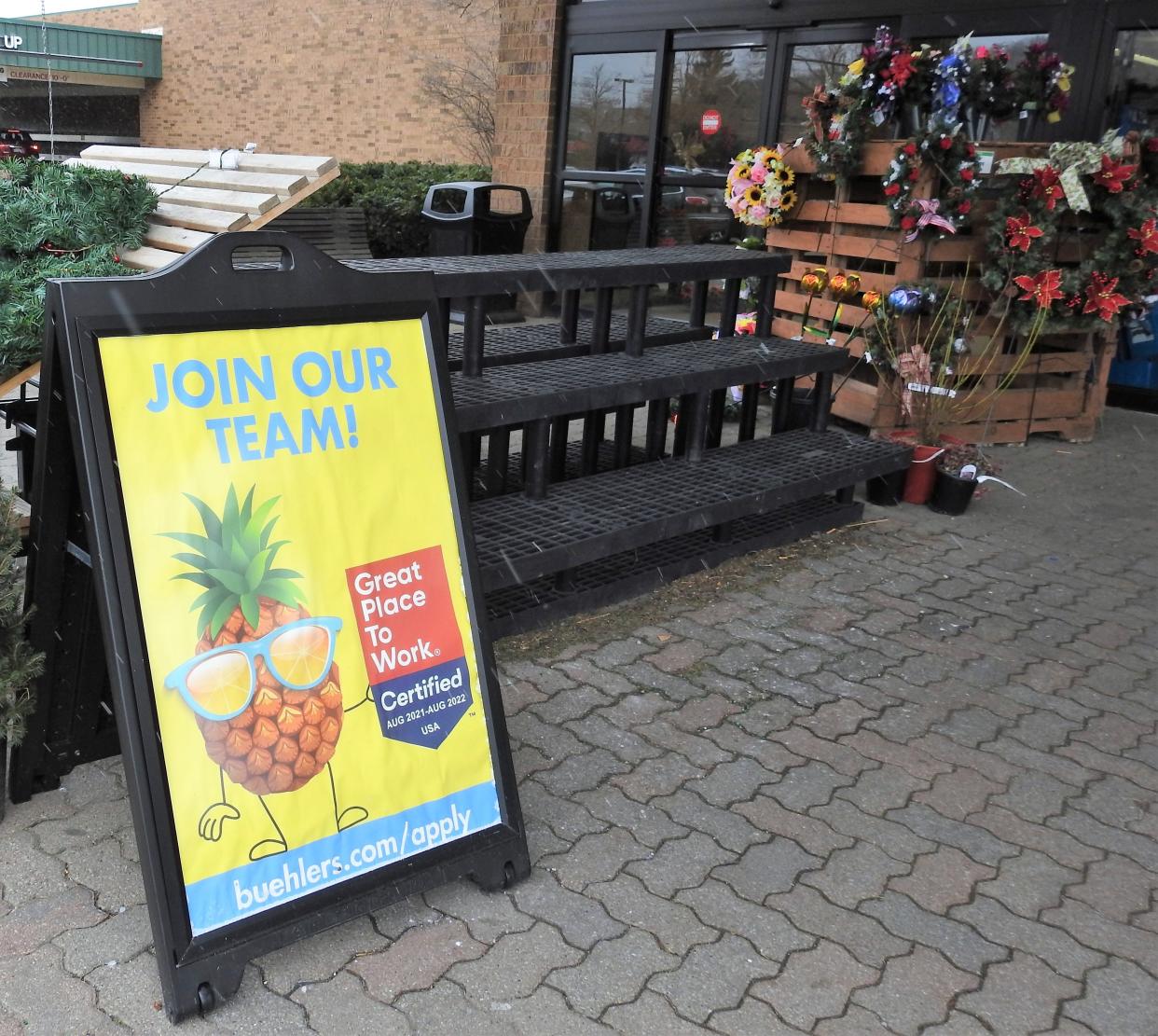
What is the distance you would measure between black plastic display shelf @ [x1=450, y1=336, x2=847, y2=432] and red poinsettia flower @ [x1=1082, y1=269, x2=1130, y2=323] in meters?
2.09

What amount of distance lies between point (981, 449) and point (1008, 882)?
181 inches

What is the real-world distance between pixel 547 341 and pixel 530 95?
6.21 meters

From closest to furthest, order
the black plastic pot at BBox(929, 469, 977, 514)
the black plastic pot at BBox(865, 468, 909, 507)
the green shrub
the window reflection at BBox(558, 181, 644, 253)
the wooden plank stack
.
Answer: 1. the wooden plank stack
2. the black plastic pot at BBox(929, 469, 977, 514)
3. the black plastic pot at BBox(865, 468, 909, 507)
4. the window reflection at BBox(558, 181, 644, 253)
5. the green shrub

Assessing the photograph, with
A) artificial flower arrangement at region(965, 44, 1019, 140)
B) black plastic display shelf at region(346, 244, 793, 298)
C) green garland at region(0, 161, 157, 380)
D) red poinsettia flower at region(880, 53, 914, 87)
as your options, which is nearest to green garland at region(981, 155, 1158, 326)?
artificial flower arrangement at region(965, 44, 1019, 140)

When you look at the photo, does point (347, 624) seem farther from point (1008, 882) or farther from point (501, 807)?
point (1008, 882)

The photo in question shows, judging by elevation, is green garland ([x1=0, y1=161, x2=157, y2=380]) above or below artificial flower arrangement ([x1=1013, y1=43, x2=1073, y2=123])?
below

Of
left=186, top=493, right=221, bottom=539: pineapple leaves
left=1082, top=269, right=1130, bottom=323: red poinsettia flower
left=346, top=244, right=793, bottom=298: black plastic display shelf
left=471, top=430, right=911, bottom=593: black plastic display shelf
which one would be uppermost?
left=346, top=244, right=793, bottom=298: black plastic display shelf

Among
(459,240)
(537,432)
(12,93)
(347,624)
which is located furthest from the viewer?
(12,93)

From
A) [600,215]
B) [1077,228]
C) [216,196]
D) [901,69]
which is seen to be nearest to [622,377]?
[216,196]

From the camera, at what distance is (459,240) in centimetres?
1038

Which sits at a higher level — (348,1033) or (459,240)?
(459,240)

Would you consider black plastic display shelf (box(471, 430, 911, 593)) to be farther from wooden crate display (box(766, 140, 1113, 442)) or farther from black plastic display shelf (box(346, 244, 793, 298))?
wooden crate display (box(766, 140, 1113, 442))

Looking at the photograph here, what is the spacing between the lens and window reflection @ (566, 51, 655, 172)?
9.88 meters

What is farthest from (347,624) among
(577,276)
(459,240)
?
(459,240)
